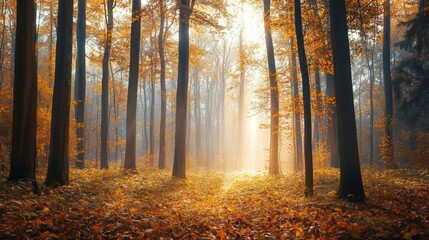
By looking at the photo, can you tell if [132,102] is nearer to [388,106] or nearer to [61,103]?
[61,103]

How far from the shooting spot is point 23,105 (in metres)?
8.52

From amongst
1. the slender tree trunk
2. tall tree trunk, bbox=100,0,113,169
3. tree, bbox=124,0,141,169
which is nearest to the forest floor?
the slender tree trunk

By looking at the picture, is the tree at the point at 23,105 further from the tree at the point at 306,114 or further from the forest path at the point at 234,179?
the tree at the point at 306,114

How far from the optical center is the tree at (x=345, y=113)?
847cm

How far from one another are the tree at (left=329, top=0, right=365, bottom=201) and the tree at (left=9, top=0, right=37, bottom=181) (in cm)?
873

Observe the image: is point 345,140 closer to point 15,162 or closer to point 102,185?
point 102,185

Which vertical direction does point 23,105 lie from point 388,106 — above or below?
below

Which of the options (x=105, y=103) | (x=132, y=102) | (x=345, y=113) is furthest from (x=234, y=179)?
(x=345, y=113)

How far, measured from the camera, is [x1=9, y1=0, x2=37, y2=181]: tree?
8.46 meters

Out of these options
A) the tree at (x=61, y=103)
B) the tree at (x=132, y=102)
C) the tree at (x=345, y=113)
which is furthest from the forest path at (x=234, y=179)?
the tree at (x=61, y=103)

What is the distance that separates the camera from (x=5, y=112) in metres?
15.3

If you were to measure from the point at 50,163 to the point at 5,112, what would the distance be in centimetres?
825

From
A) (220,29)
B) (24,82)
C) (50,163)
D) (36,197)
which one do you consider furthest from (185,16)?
(36,197)

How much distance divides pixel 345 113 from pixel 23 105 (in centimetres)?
908
